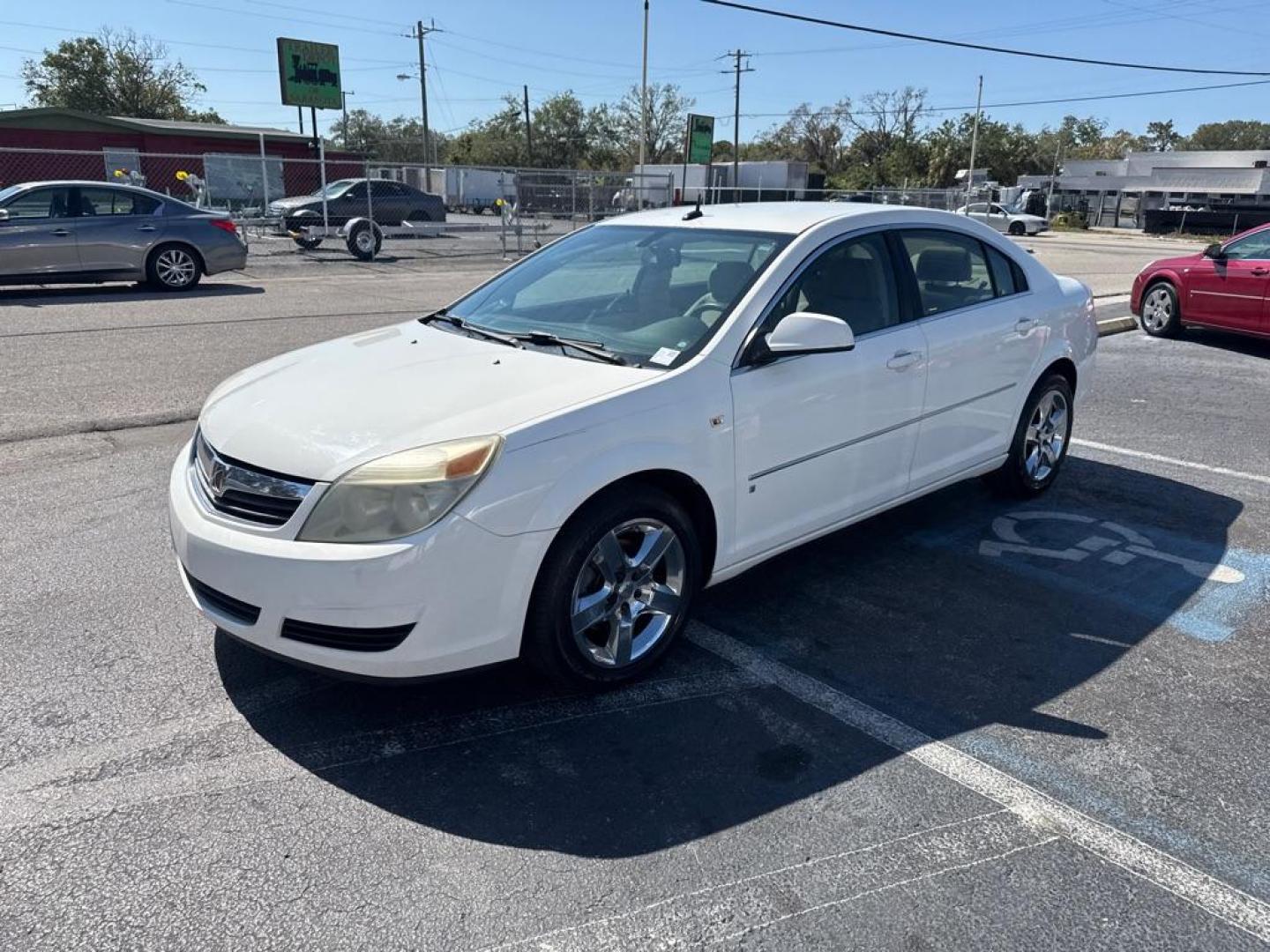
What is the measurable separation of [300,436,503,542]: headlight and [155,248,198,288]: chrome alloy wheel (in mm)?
12330

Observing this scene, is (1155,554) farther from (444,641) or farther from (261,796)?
(261,796)

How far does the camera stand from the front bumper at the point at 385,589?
283 cm

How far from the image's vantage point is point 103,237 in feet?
42.1

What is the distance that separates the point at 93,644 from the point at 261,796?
4.37 feet

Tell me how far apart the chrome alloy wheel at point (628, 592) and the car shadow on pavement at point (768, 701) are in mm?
196

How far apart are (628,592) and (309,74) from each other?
83.3 feet

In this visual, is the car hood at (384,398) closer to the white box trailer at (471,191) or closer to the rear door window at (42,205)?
the rear door window at (42,205)

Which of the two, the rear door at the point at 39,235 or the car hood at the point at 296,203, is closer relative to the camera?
the rear door at the point at 39,235

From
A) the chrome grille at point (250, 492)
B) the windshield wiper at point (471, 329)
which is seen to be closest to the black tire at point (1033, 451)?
the windshield wiper at point (471, 329)

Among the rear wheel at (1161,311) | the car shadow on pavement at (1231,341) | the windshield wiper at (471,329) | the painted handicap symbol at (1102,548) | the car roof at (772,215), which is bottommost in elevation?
the painted handicap symbol at (1102,548)

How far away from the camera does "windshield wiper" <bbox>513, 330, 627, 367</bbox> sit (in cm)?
359

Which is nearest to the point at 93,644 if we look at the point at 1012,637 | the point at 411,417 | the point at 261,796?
the point at 261,796

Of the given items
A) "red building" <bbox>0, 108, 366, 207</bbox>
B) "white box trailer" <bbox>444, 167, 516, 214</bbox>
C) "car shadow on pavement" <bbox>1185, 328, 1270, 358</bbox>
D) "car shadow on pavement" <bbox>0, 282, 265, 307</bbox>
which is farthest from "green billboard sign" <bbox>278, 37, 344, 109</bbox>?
"car shadow on pavement" <bbox>1185, 328, 1270, 358</bbox>

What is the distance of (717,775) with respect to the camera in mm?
2990
